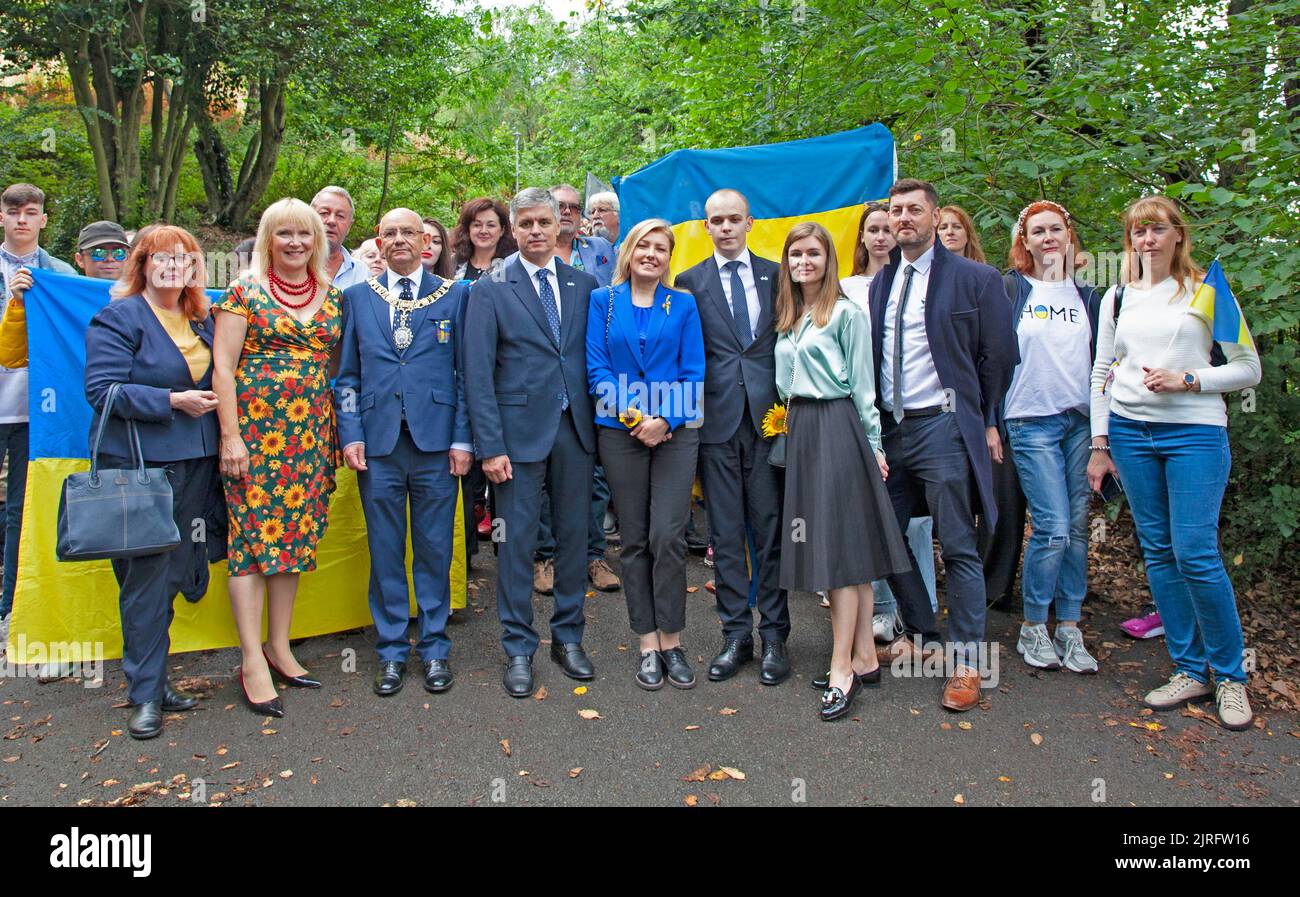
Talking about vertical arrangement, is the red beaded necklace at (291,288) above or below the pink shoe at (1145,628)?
above

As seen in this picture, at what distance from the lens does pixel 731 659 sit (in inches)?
172

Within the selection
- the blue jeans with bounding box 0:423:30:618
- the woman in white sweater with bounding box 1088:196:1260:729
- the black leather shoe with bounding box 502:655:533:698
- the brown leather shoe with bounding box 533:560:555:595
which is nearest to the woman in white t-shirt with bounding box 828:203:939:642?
the woman in white sweater with bounding box 1088:196:1260:729

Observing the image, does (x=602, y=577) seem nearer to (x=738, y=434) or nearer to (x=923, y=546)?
(x=738, y=434)

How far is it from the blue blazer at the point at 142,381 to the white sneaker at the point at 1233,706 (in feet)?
15.2

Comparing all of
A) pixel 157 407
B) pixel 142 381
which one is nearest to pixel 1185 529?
pixel 157 407

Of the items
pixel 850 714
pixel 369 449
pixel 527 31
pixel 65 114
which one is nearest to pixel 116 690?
pixel 369 449

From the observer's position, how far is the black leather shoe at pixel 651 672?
13.9 ft

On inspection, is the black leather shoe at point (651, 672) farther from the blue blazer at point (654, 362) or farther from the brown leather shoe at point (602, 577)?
the brown leather shoe at point (602, 577)

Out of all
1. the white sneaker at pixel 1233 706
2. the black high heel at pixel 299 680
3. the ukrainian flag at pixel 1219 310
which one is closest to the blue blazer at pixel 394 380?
the black high heel at pixel 299 680

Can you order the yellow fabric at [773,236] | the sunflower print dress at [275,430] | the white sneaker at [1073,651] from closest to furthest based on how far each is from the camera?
the sunflower print dress at [275,430], the white sneaker at [1073,651], the yellow fabric at [773,236]

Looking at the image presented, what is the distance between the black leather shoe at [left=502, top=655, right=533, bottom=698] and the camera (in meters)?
4.16

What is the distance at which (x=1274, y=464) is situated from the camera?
5289 millimetres

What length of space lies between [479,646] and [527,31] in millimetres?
15941

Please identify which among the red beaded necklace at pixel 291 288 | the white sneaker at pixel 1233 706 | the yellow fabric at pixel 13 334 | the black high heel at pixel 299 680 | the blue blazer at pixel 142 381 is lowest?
the white sneaker at pixel 1233 706
